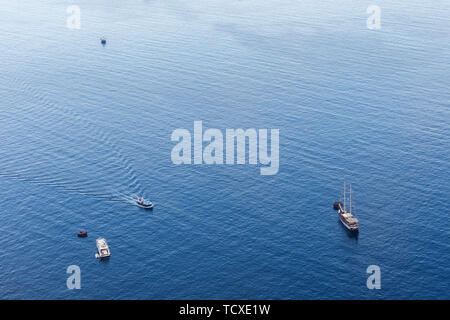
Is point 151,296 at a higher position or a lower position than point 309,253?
lower

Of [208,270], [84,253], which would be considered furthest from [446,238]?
[84,253]
